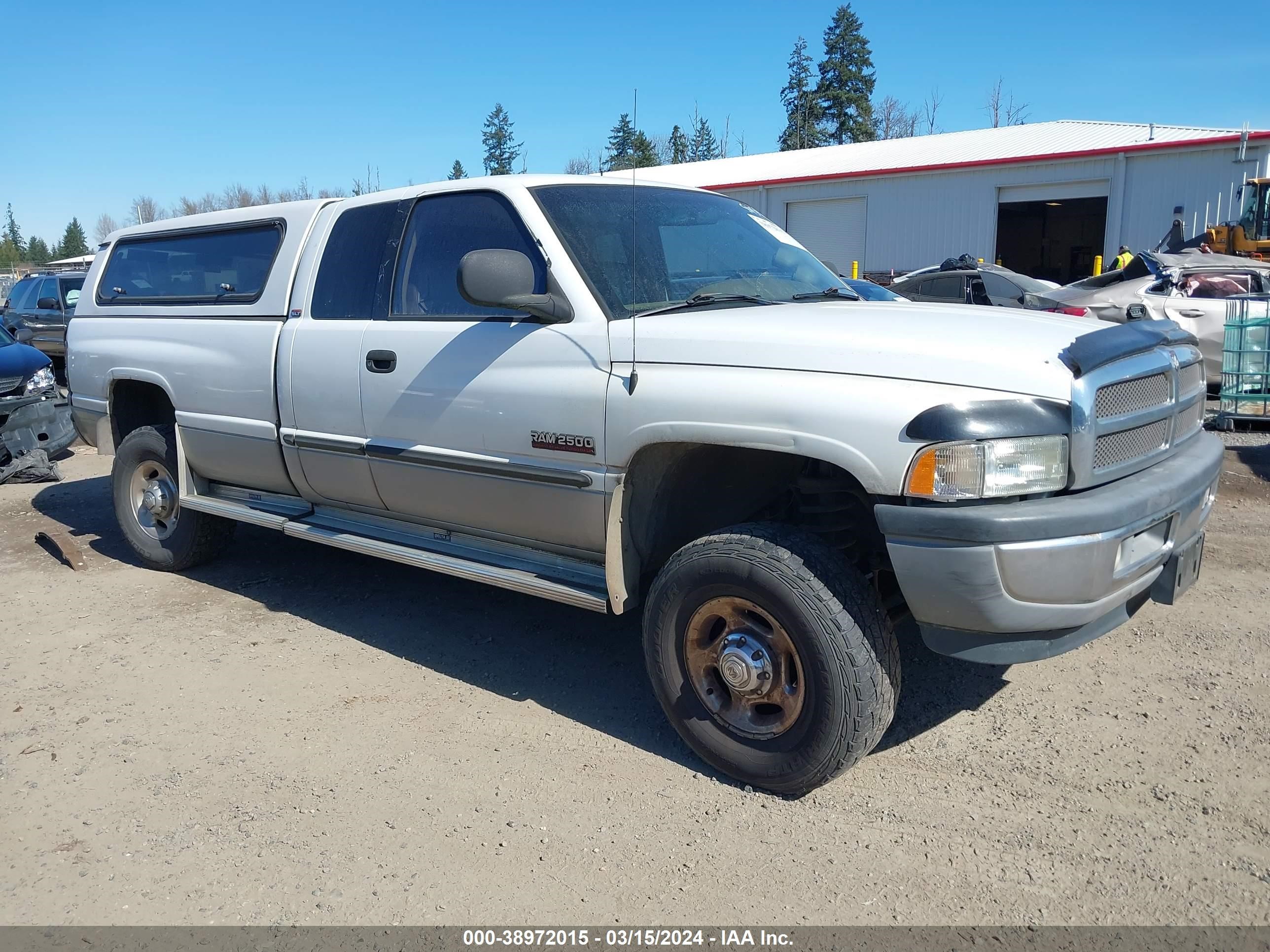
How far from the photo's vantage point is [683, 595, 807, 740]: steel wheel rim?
131 inches

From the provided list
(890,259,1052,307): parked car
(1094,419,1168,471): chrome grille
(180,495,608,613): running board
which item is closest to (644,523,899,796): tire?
(180,495,608,613): running board

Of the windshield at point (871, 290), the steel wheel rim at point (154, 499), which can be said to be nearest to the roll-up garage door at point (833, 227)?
the windshield at point (871, 290)

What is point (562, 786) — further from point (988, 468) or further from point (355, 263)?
point (355, 263)

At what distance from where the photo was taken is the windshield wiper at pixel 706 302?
3.78m

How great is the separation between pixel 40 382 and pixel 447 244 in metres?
7.27

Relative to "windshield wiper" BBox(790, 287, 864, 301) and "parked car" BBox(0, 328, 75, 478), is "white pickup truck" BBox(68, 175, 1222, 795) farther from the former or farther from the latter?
"parked car" BBox(0, 328, 75, 478)

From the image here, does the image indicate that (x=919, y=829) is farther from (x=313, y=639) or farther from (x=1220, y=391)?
(x=1220, y=391)

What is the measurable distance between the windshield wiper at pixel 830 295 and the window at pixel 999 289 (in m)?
10.7

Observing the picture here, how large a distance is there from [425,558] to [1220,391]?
912cm

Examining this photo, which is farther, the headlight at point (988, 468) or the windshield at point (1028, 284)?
the windshield at point (1028, 284)

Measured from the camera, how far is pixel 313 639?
4.97 m

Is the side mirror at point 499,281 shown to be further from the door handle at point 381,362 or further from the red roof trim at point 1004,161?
the red roof trim at point 1004,161

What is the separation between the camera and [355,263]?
4.68 metres

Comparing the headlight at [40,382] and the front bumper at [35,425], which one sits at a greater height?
the headlight at [40,382]
